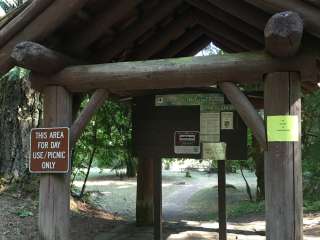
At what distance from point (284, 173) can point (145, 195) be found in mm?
5065

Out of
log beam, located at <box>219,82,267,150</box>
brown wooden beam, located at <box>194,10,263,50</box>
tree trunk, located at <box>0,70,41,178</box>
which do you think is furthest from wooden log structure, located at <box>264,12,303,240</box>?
tree trunk, located at <box>0,70,41,178</box>

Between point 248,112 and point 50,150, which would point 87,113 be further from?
point 248,112

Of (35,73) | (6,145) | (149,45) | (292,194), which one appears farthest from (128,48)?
(6,145)

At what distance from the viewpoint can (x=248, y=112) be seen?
456 cm

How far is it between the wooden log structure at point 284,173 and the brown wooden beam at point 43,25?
2258mm

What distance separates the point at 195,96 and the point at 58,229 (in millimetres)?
2575

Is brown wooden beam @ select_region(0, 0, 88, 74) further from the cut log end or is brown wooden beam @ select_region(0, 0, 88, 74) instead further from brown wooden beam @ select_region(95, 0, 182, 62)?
the cut log end

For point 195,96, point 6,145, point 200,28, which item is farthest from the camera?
point 6,145

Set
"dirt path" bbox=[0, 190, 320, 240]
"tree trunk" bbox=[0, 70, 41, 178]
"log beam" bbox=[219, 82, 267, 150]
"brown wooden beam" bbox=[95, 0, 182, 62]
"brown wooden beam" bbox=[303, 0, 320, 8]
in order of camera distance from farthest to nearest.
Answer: "tree trunk" bbox=[0, 70, 41, 178] < "dirt path" bbox=[0, 190, 320, 240] < "brown wooden beam" bbox=[95, 0, 182, 62] < "log beam" bbox=[219, 82, 267, 150] < "brown wooden beam" bbox=[303, 0, 320, 8]

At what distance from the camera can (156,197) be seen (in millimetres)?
6688

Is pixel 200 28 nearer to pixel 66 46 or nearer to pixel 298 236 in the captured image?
pixel 66 46

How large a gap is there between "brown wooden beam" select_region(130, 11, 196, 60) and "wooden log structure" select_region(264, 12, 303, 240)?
7.74 ft

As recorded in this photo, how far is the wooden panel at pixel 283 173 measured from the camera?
4391 millimetres

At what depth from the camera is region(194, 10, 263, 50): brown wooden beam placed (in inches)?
242
